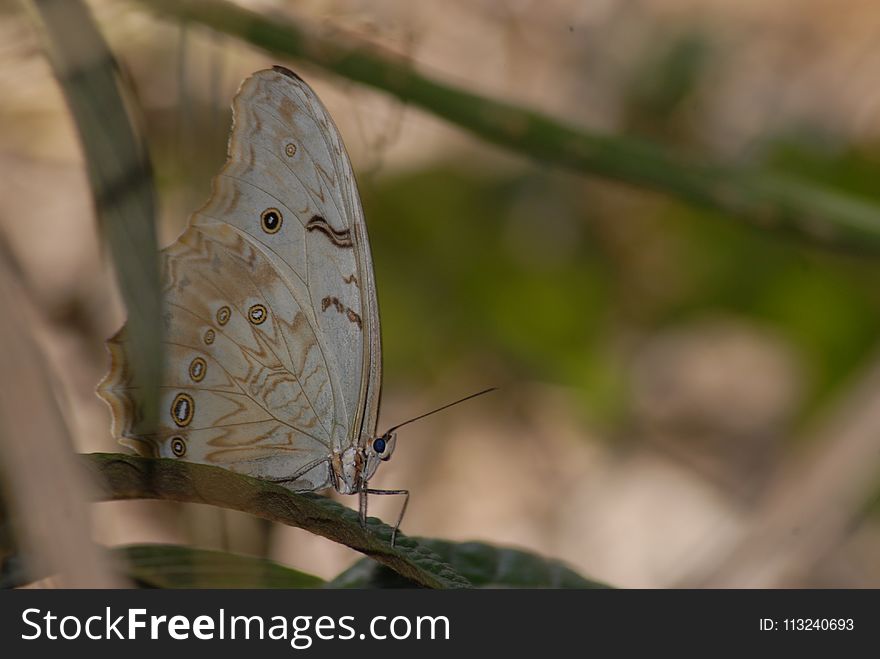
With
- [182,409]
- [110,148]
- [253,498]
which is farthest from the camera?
[182,409]

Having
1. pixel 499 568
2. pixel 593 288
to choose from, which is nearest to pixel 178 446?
pixel 499 568

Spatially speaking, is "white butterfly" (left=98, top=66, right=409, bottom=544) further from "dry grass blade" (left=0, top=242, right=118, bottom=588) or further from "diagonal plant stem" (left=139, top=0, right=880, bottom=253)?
"dry grass blade" (left=0, top=242, right=118, bottom=588)

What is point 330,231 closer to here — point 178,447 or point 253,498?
point 178,447

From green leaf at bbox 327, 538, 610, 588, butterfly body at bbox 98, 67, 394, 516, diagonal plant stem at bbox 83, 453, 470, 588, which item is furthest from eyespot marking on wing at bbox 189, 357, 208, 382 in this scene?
diagonal plant stem at bbox 83, 453, 470, 588

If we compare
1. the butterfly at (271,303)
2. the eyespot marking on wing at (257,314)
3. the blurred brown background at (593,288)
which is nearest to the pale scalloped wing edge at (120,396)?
the butterfly at (271,303)

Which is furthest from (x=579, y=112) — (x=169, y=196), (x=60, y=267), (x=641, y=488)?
(x=60, y=267)

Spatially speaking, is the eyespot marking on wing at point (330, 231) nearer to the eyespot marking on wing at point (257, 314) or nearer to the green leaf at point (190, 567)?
the eyespot marking on wing at point (257, 314)
